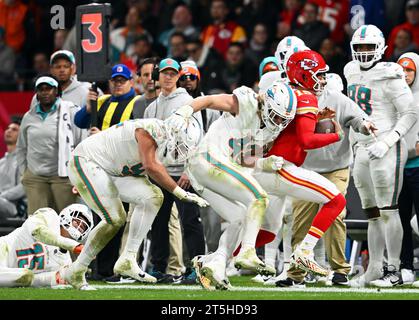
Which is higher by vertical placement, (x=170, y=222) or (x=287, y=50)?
(x=287, y=50)

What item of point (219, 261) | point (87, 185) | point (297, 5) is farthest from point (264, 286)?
point (297, 5)

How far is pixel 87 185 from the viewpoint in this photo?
953cm

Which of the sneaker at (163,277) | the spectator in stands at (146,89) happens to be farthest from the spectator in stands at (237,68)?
the sneaker at (163,277)

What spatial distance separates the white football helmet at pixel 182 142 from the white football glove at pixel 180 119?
87mm

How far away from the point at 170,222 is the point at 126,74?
1437 mm

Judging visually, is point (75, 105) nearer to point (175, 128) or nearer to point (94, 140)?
point (94, 140)

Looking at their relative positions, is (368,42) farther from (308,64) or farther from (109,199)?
(109,199)

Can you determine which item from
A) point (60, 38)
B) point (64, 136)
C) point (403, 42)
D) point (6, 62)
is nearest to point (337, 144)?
point (64, 136)

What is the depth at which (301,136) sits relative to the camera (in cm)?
942

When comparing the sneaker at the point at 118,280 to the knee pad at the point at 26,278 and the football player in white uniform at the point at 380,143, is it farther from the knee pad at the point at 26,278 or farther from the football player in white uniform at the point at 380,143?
the football player in white uniform at the point at 380,143

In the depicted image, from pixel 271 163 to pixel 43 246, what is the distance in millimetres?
2062

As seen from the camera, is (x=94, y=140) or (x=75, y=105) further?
(x=75, y=105)

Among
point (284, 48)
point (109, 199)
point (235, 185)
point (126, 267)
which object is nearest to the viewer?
point (235, 185)

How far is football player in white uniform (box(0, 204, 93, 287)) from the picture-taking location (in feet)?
31.8
